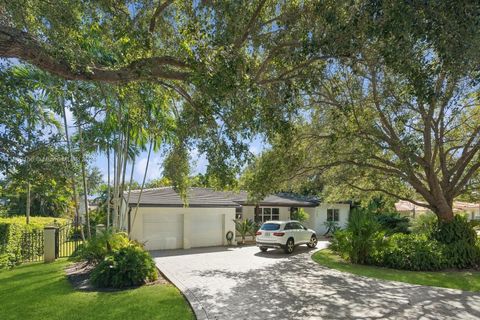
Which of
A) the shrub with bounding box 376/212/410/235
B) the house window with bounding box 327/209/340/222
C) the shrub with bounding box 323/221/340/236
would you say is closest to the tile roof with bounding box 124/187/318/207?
the shrub with bounding box 323/221/340/236

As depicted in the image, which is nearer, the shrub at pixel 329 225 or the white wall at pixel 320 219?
the shrub at pixel 329 225

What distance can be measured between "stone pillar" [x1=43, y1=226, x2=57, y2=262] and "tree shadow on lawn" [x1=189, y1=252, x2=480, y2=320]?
7.10 meters

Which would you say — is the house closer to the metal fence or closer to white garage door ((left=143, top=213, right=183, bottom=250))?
white garage door ((left=143, top=213, right=183, bottom=250))

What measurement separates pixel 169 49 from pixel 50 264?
10.5m

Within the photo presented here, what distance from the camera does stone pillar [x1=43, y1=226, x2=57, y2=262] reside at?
14578 millimetres

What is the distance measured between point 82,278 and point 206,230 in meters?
10.5

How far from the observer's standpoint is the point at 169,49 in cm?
887

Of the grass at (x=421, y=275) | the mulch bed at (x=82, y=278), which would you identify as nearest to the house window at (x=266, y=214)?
the grass at (x=421, y=275)

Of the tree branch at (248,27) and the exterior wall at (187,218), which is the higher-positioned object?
the tree branch at (248,27)

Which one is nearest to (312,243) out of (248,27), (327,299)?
(327,299)

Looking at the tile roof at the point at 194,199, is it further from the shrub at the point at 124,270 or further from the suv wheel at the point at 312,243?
the shrub at the point at 124,270

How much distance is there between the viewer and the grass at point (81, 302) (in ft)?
23.9

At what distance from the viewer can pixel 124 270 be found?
9.88 m

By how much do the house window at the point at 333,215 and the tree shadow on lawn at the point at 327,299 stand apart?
1839cm
